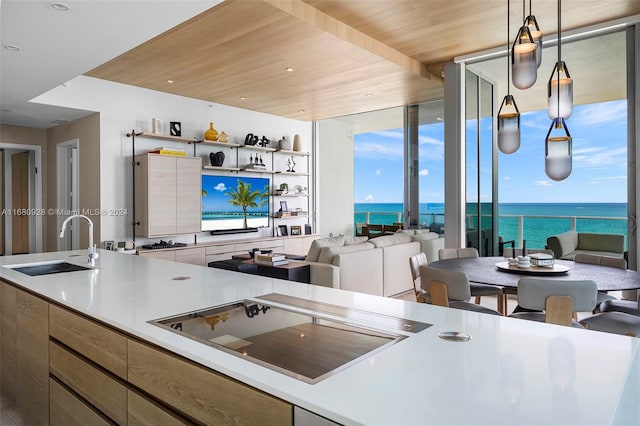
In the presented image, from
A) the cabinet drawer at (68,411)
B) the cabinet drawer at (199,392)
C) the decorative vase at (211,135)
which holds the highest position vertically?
the decorative vase at (211,135)

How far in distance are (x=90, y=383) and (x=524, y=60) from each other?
321cm

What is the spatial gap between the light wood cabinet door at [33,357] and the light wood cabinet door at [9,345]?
0.24 feet

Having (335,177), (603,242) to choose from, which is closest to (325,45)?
(603,242)

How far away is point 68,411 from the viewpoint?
1855mm

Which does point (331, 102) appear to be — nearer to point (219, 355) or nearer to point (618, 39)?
point (618, 39)

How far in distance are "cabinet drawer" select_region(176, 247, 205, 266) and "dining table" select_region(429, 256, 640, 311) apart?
368 centimetres

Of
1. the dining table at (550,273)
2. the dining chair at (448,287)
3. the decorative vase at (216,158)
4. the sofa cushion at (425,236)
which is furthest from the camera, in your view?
the decorative vase at (216,158)

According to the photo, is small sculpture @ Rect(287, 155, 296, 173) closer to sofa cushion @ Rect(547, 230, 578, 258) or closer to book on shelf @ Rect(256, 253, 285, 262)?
book on shelf @ Rect(256, 253, 285, 262)

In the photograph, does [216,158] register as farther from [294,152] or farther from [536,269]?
[536,269]

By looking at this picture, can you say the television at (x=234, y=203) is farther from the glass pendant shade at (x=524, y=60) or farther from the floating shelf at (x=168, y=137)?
the glass pendant shade at (x=524, y=60)

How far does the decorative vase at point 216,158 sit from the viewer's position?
6547 mm

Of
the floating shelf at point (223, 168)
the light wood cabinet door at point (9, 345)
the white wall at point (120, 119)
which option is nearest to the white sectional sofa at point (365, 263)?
the floating shelf at point (223, 168)

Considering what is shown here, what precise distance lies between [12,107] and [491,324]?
592cm

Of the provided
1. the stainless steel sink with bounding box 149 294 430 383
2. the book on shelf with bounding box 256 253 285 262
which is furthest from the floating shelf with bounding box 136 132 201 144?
Result: the stainless steel sink with bounding box 149 294 430 383
